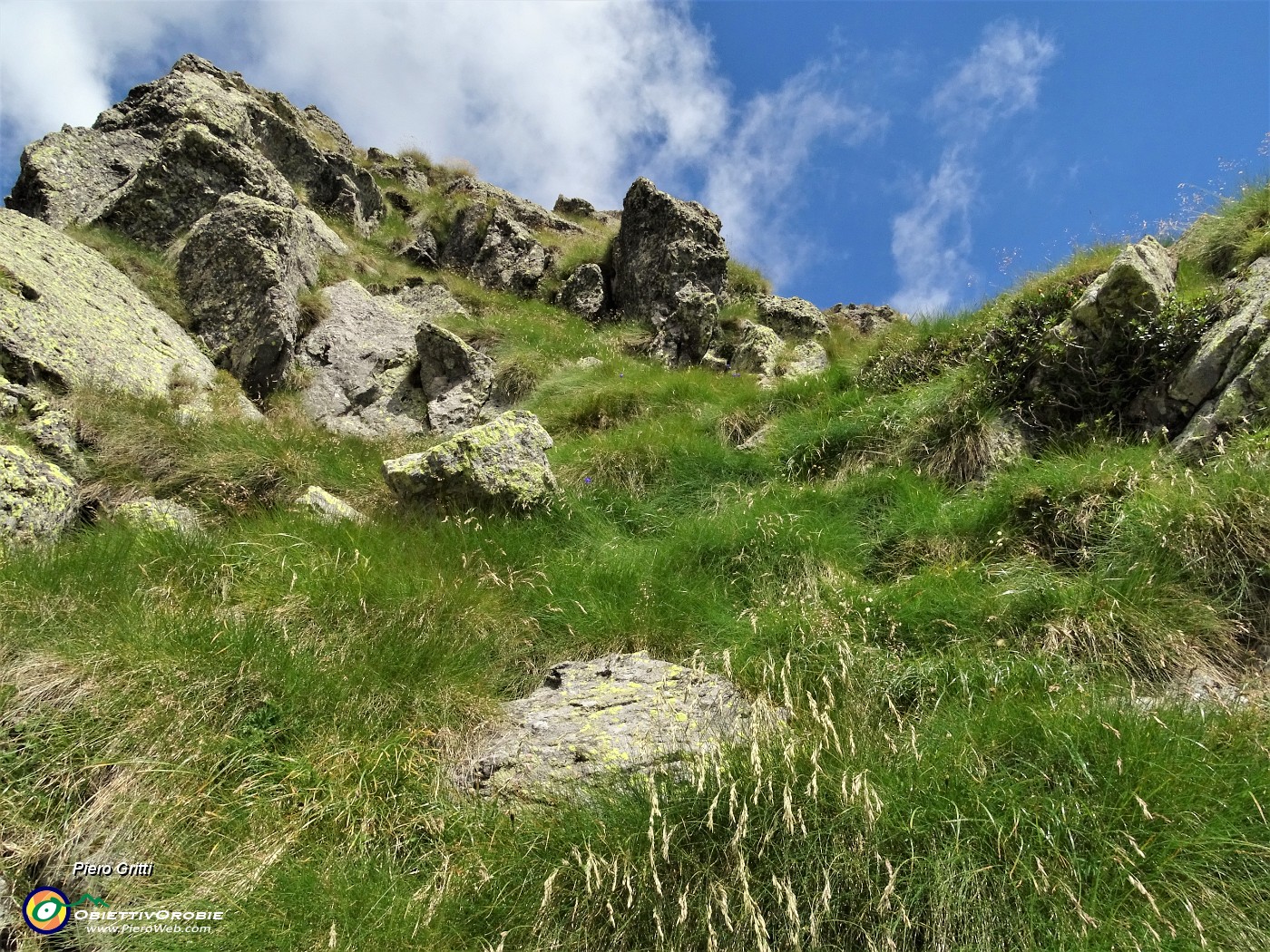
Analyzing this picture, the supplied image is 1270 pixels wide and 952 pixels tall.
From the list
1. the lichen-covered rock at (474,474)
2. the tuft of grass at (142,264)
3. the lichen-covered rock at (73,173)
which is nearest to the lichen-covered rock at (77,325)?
the tuft of grass at (142,264)

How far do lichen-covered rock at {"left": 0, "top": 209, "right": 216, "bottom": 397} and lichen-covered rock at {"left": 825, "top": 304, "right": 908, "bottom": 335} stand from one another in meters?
14.5

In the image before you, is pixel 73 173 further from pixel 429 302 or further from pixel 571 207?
pixel 571 207

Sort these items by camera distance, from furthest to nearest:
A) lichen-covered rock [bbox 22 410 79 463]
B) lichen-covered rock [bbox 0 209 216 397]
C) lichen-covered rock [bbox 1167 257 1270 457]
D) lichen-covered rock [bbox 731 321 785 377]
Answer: lichen-covered rock [bbox 731 321 785 377] < lichen-covered rock [bbox 0 209 216 397] < lichen-covered rock [bbox 22 410 79 463] < lichen-covered rock [bbox 1167 257 1270 457]

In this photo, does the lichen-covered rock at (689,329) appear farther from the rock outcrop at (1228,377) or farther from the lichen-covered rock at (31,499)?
the lichen-covered rock at (31,499)

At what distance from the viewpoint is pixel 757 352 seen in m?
12.9

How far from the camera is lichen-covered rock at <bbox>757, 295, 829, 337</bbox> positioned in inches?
598

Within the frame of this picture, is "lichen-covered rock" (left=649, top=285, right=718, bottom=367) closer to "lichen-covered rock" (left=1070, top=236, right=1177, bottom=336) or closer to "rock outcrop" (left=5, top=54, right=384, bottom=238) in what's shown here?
"rock outcrop" (left=5, top=54, right=384, bottom=238)

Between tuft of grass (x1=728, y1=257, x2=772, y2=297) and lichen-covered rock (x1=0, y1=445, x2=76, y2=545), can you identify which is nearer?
lichen-covered rock (x1=0, y1=445, x2=76, y2=545)

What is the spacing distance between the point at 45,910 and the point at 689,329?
1317 cm

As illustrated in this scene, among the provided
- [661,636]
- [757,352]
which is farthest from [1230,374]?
[757,352]

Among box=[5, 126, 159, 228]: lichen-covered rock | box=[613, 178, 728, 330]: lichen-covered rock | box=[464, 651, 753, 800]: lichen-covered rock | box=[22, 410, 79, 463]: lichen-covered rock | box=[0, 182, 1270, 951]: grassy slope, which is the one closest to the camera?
box=[0, 182, 1270, 951]: grassy slope

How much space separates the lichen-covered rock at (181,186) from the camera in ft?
36.8

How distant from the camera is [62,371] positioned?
7004 mm

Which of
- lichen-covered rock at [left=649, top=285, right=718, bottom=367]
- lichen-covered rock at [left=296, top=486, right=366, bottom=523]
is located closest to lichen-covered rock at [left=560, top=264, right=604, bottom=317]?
lichen-covered rock at [left=649, top=285, right=718, bottom=367]
